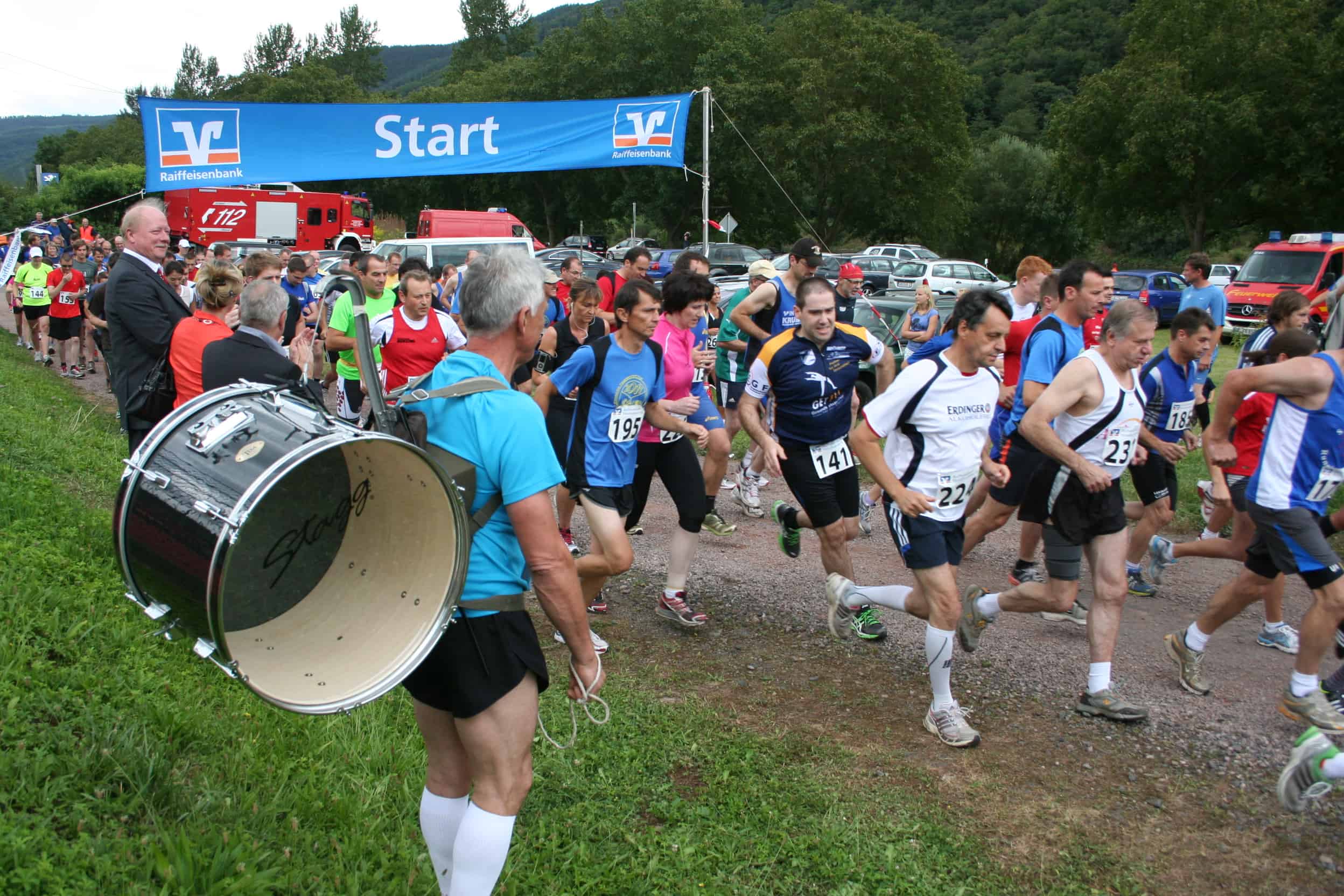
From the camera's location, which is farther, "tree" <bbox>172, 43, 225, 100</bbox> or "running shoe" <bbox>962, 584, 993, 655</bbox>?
"tree" <bbox>172, 43, 225, 100</bbox>

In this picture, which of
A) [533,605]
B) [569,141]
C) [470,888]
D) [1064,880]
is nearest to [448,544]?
[470,888]

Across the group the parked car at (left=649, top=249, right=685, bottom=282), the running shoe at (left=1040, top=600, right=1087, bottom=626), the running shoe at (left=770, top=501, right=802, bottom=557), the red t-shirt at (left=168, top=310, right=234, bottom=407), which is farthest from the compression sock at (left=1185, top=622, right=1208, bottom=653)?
the parked car at (left=649, top=249, right=685, bottom=282)

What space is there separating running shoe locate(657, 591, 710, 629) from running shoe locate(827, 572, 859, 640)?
83cm

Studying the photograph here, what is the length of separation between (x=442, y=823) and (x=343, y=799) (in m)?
0.83

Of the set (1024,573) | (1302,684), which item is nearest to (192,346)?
(1024,573)

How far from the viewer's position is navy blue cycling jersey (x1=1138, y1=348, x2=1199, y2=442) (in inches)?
235

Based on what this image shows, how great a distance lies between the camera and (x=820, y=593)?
20.5ft

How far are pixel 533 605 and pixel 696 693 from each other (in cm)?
166

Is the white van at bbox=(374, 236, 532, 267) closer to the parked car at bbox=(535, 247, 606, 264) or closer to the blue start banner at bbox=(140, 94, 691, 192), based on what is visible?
the blue start banner at bbox=(140, 94, 691, 192)

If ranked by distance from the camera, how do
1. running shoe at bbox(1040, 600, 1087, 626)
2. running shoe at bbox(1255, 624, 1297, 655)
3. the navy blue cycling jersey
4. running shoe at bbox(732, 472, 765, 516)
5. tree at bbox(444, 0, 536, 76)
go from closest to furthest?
running shoe at bbox(1255, 624, 1297, 655) < running shoe at bbox(1040, 600, 1087, 626) < the navy blue cycling jersey < running shoe at bbox(732, 472, 765, 516) < tree at bbox(444, 0, 536, 76)

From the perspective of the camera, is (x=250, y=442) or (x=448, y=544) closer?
(x=250, y=442)

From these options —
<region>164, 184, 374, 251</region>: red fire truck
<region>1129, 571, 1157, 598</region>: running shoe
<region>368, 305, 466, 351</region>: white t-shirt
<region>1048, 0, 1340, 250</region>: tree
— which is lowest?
<region>1129, 571, 1157, 598</region>: running shoe

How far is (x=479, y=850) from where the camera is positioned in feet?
8.21

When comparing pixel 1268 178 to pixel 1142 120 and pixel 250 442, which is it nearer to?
pixel 1142 120
